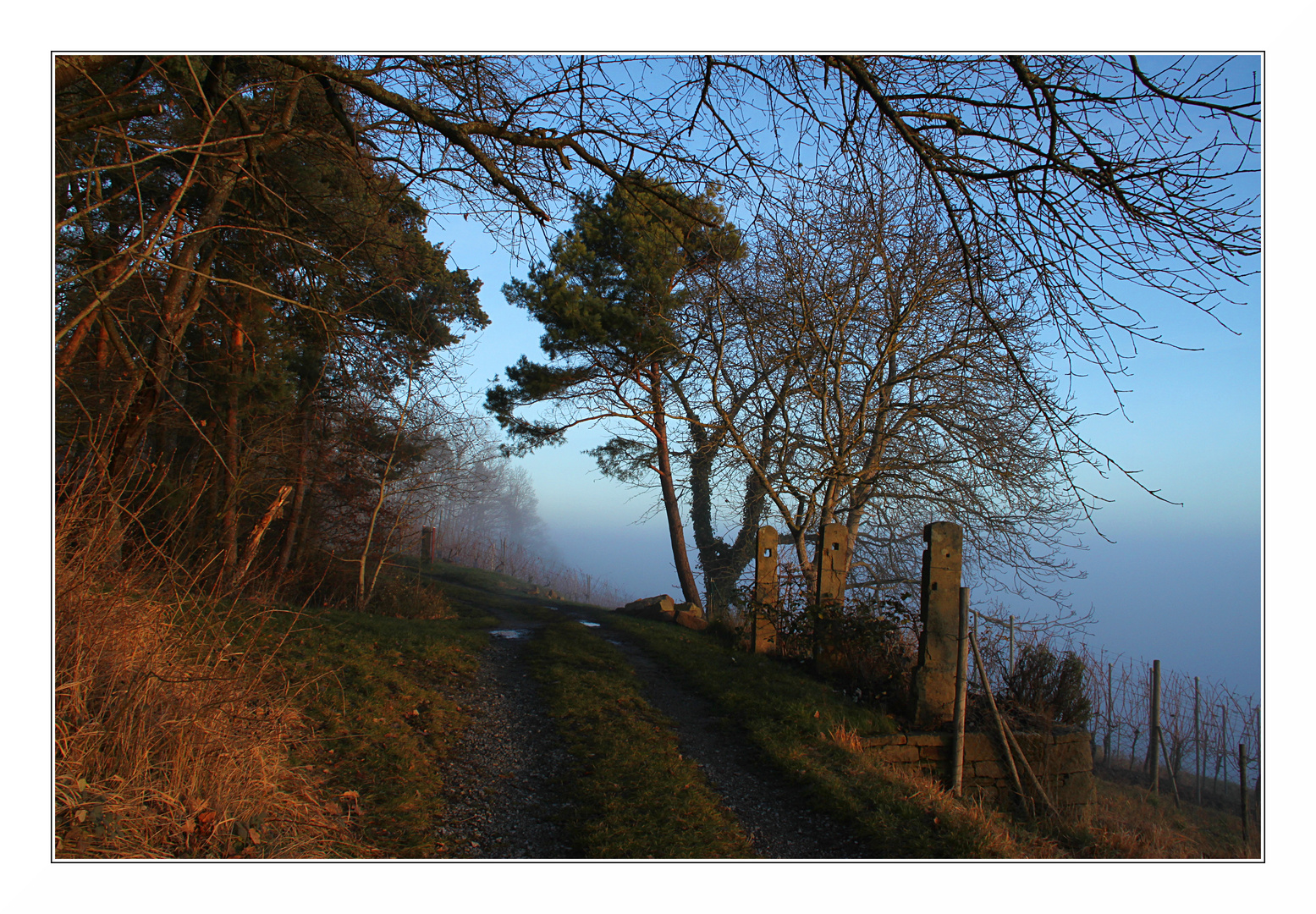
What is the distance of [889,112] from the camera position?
11.8 ft

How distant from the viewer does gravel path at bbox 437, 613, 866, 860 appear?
381 cm

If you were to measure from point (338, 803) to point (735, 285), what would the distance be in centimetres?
843

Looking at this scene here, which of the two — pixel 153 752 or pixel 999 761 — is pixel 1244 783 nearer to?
pixel 999 761

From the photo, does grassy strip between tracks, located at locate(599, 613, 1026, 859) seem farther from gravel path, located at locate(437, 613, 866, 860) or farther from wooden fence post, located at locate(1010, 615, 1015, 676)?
wooden fence post, located at locate(1010, 615, 1015, 676)

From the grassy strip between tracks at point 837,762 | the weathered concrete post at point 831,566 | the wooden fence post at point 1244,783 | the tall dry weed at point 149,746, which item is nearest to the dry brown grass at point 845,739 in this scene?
the grassy strip between tracks at point 837,762

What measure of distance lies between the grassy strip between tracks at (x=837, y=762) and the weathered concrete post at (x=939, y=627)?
0.54 m

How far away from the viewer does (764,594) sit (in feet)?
31.9

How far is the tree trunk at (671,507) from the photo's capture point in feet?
→ 54.4

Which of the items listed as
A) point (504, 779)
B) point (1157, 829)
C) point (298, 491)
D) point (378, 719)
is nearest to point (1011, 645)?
point (1157, 829)

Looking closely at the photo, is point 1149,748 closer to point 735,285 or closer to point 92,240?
point 735,285

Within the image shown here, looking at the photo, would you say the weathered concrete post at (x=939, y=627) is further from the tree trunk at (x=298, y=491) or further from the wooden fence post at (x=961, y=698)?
the tree trunk at (x=298, y=491)

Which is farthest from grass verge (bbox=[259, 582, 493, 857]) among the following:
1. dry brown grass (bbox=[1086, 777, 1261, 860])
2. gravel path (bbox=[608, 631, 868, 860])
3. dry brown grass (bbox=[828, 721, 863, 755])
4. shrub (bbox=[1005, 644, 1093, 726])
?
shrub (bbox=[1005, 644, 1093, 726])

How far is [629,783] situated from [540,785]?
623mm

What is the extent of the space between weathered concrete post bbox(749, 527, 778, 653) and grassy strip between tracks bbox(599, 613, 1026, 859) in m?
0.57
